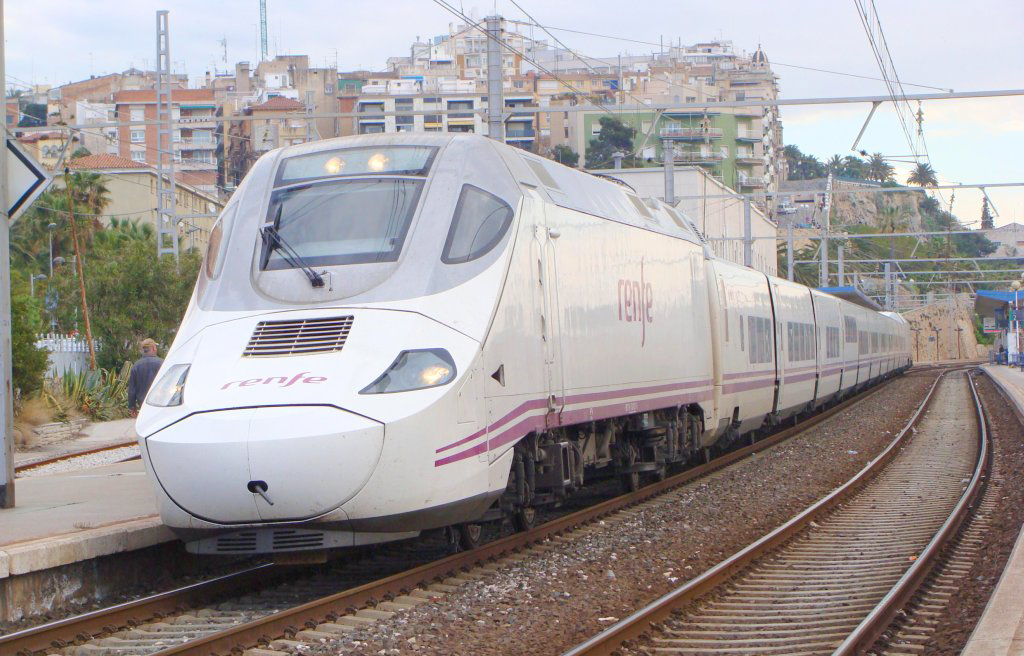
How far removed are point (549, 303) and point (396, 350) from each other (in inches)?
90.0

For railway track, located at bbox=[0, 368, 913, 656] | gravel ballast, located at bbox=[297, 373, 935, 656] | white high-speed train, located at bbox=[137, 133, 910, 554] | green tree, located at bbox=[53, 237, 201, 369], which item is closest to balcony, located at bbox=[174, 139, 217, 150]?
green tree, located at bbox=[53, 237, 201, 369]

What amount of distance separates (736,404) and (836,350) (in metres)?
14.5

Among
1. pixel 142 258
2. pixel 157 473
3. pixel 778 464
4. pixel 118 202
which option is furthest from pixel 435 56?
pixel 157 473

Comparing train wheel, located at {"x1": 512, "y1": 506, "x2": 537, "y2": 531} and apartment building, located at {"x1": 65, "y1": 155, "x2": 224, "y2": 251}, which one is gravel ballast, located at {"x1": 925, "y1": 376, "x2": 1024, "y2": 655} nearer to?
train wheel, located at {"x1": 512, "y1": 506, "x2": 537, "y2": 531}

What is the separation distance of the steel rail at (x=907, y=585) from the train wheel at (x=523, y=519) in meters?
3.08

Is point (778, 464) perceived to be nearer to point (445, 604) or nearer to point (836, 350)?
point (445, 604)

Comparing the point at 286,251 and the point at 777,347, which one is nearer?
the point at 286,251

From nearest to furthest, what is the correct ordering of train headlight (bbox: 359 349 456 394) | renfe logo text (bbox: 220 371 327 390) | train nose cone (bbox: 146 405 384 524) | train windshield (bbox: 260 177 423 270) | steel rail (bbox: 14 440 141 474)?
train nose cone (bbox: 146 405 384 524)
renfe logo text (bbox: 220 371 327 390)
train headlight (bbox: 359 349 456 394)
train windshield (bbox: 260 177 423 270)
steel rail (bbox: 14 440 141 474)

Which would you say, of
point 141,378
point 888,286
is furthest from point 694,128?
point 141,378

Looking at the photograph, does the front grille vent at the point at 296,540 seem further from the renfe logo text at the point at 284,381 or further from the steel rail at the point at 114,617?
the renfe logo text at the point at 284,381

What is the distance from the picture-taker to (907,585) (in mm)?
8531

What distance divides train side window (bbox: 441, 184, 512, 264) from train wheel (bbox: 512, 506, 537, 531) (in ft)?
8.19

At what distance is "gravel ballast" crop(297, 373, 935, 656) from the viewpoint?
7062 millimetres

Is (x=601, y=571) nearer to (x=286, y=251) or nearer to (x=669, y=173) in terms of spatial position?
(x=286, y=251)
